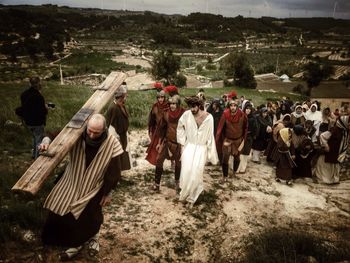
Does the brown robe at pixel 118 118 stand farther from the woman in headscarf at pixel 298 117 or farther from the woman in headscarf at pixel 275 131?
the woman in headscarf at pixel 298 117

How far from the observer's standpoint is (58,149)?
3.22 m

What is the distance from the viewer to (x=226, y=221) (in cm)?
546

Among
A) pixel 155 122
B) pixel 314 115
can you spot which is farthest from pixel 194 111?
pixel 314 115

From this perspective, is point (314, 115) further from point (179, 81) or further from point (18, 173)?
point (179, 81)

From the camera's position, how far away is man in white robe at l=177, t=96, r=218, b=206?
5789 mm

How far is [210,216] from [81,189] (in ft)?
8.99

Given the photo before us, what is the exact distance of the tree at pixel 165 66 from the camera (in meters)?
43.4

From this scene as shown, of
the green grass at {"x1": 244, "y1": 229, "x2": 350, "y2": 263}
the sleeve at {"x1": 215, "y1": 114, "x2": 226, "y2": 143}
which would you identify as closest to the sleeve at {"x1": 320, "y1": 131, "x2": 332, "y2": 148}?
the sleeve at {"x1": 215, "y1": 114, "x2": 226, "y2": 143}

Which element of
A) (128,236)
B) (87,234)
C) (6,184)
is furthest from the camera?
(6,184)

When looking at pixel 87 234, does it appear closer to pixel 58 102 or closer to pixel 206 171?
pixel 206 171

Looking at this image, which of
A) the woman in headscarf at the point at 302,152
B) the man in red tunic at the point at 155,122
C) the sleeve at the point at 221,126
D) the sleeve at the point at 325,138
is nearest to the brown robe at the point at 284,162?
the woman in headscarf at the point at 302,152

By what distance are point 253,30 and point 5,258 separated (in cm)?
18579

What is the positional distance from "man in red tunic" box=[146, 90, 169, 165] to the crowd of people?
20mm

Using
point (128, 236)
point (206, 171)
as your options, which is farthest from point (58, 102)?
point (128, 236)
